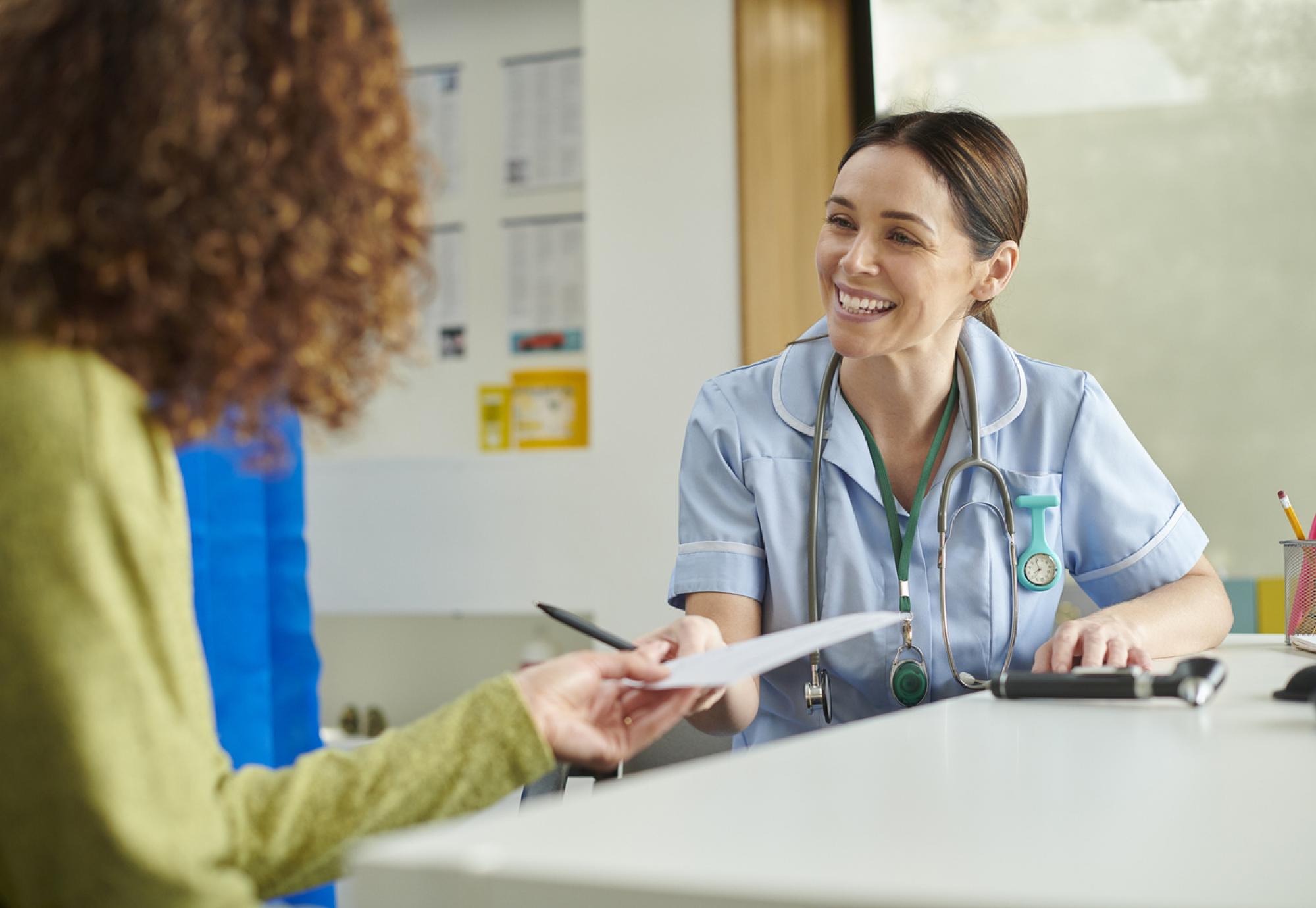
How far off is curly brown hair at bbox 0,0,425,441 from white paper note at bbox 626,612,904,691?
0.37 meters

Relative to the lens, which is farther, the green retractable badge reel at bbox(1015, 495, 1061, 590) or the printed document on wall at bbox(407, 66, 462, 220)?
the printed document on wall at bbox(407, 66, 462, 220)

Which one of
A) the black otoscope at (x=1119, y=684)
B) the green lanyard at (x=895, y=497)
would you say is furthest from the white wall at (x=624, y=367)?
the black otoscope at (x=1119, y=684)

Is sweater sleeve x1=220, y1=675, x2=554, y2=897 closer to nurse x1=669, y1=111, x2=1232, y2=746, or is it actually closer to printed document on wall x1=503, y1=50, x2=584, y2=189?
nurse x1=669, y1=111, x2=1232, y2=746

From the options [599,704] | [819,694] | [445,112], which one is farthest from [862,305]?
[445,112]

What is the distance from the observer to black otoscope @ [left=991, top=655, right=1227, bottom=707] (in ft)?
3.14

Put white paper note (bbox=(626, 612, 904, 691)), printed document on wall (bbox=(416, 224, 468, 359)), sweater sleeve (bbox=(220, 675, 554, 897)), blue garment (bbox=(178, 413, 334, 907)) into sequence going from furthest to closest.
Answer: printed document on wall (bbox=(416, 224, 468, 359)) < blue garment (bbox=(178, 413, 334, 907)) < white paper note (bbox=(626, 612, 904, 691)) < sweater sleeve (bbox=(220, 675, 554, 897))

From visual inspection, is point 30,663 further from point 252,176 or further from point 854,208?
point 854,208

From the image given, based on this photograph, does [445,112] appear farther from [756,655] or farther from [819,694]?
[756,655]

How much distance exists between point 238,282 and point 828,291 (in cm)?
105

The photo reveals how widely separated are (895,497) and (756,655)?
0.60 metres

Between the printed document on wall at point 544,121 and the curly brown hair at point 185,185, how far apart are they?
2.39 m

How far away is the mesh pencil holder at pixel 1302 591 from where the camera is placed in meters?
1.45

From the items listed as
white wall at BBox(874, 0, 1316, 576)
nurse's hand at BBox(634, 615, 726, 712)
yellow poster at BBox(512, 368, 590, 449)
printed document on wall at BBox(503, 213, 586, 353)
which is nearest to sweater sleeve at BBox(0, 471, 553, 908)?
nurse's hand at BBox(634, 615, 726, 712)

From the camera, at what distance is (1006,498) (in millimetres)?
1387
